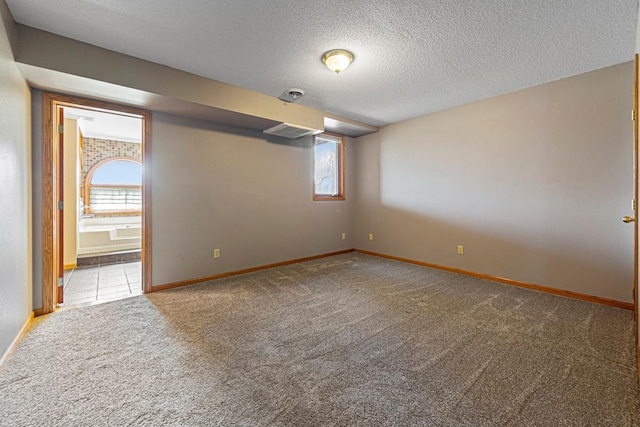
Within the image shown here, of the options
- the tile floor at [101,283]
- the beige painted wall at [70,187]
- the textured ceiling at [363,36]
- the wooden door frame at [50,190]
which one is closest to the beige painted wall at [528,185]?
the textured ceiling at [363,36]

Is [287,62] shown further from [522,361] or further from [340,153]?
[522,361]

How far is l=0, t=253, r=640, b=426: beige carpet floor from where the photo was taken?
1.34 meters

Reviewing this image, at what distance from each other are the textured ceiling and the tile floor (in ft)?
8.32

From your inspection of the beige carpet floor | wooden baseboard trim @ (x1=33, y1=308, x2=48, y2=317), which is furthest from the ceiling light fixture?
wooden baseboard trim @ (x1=33, y1=308, x2=48, y2=317)

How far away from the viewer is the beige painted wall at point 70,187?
4.06m

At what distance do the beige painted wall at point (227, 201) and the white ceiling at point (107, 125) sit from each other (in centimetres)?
144

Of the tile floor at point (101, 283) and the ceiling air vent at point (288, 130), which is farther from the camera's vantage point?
the ceiling air vent at point (288, 130)

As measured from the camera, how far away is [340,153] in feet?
16.8

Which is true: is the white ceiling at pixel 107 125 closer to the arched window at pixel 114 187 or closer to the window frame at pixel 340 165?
the arched window at pixel 114 187

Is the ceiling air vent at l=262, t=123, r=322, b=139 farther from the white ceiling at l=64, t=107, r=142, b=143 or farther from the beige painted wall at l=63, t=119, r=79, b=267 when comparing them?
the beige painted wall at l=63, t=119, r=79, b=267

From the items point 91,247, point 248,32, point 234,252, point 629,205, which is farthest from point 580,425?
point 91,247

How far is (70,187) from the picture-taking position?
4.08 m

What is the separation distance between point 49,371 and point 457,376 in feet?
8.16

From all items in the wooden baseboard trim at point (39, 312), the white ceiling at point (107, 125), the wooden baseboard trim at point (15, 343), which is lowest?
the wooden baseboard trim at point (15, 343)
